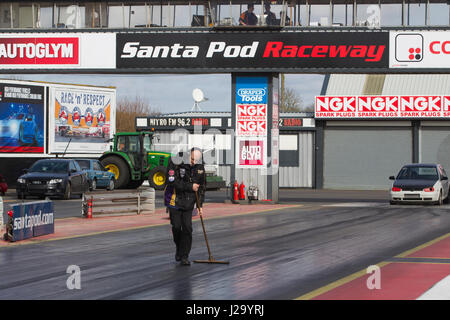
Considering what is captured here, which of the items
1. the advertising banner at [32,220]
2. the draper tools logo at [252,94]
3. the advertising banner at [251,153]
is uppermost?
the draper tools logo at [252,94]

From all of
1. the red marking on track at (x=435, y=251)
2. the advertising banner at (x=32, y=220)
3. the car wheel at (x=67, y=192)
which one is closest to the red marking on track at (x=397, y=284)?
the red marking on track at (x=435, y=251)

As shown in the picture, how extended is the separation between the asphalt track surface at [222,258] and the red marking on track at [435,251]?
0.42 meters

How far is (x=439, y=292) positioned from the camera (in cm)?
935

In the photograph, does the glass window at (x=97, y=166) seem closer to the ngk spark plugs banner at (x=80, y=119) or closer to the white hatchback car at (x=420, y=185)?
the ngk spark plugs banner at (x=80, y=119)

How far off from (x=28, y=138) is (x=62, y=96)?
10.4ft

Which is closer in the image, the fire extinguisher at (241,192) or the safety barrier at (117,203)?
the safety barrier at (117,203)

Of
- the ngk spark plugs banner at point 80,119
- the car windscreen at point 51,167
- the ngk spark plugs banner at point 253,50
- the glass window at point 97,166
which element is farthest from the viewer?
the ngk spark plugs banner at point 80,119

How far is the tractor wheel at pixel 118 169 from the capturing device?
118 ft

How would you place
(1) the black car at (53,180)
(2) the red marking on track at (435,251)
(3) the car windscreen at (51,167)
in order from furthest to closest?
(3) the car windscreen at (51,167) → (1) the black car at (53,180) → (2) the red marking on track at (435,251)

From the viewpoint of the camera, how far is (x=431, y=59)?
2709cm

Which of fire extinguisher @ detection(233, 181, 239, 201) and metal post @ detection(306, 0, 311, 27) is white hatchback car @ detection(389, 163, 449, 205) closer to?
fire extinguisher @ detection(233, 181, 239, 201)

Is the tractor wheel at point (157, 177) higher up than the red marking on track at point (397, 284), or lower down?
higher up

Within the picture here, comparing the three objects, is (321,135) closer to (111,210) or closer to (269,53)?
(269,53)
